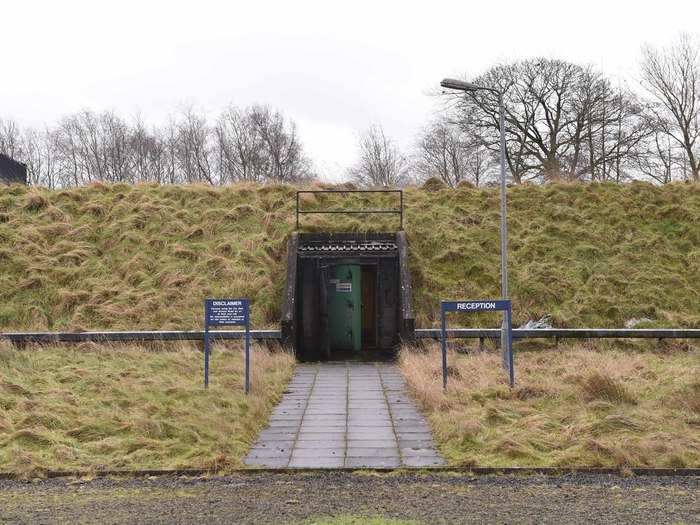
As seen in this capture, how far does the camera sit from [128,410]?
9.82 metres

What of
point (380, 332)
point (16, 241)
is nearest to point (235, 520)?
point (380, 332)

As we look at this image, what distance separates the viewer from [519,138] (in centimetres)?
3978

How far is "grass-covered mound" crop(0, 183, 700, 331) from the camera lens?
17.7 m

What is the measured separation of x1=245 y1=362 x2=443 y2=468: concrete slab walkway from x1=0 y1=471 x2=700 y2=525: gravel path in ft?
1.87

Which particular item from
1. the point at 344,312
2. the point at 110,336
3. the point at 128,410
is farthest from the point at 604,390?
the point at 110,336

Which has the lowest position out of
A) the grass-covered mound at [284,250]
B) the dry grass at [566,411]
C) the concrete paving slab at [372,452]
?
the concrete paving slab at [372,452]

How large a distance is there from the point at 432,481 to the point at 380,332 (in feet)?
31.5

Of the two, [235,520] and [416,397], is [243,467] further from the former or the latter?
[416,397]

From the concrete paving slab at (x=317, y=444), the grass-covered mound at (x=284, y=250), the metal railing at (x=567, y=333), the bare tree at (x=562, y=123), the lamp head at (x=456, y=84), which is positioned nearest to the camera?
the concrete paving slab at (x=317, y=444)

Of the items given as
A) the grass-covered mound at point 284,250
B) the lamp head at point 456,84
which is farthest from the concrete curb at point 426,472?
the grass-covered mound at point 284,250

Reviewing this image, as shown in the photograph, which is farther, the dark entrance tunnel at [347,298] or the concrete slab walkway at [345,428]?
the dark entrance tunnel at [347,298]

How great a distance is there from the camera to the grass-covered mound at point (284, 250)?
17.7 metres

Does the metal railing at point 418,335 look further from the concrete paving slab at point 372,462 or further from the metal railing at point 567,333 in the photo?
the concrete paving slab at point 372,462

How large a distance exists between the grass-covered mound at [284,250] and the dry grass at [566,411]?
15.7ft
